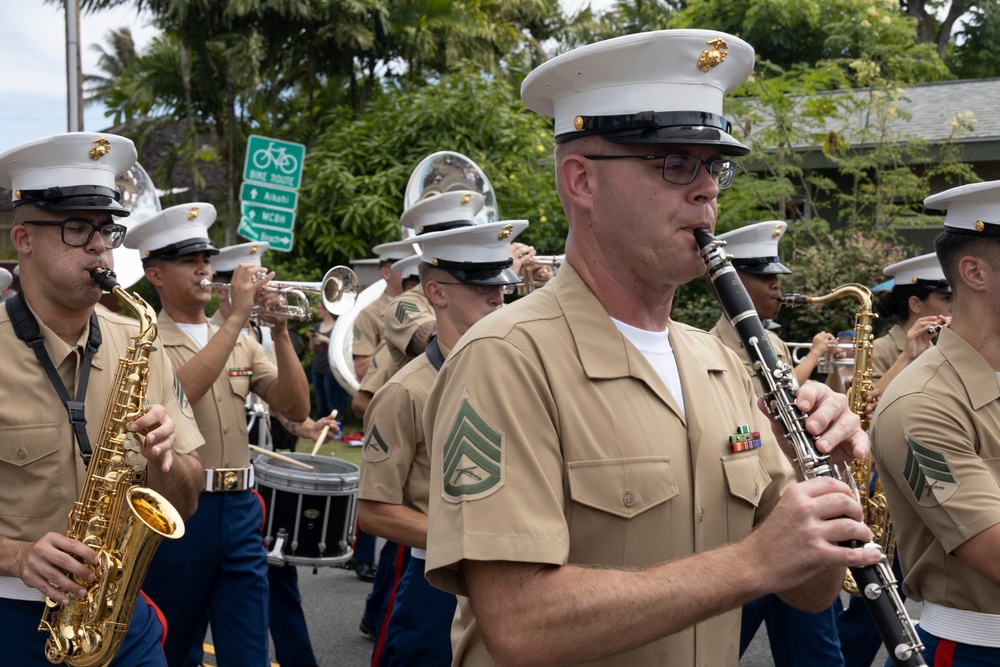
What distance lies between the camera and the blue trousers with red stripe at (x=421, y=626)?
13.6 feet

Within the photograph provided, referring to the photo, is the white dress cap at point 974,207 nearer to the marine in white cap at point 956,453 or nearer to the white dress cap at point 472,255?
the marine in white cap at point 956,453

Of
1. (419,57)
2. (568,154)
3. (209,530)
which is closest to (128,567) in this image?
(209,530)

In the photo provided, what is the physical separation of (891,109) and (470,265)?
483 inches

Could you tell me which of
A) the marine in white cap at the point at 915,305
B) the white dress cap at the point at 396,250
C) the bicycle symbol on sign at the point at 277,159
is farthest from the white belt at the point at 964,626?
the bicycle symbol on sign at the point at 277,159

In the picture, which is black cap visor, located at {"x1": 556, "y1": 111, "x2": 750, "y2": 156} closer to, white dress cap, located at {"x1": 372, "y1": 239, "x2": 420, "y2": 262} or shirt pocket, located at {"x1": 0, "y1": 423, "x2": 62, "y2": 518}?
shirt pocket, located at {"x1": 0, "y1": 423, "x2": 62, "y2": 518}

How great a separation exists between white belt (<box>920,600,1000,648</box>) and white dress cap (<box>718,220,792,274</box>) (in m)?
3.04

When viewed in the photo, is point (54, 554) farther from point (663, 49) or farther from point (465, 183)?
point (465, 183)

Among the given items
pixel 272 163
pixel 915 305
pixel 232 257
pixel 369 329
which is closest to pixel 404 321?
pixel 232 257

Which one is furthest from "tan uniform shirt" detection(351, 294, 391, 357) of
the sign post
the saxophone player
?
the saxophone player

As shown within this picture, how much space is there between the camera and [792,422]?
2221 millimetres

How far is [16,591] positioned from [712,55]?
8.96ft

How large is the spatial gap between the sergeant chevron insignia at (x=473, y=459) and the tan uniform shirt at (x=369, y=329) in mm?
7109

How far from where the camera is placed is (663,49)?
88.6 inches

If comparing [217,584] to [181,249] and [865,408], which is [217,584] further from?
[865,408]
